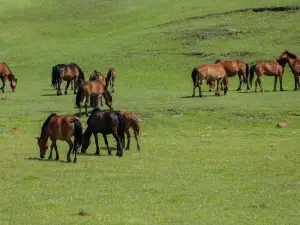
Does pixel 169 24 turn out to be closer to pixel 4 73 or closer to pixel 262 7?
pixel 262 7

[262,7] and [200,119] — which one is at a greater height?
[262,7]

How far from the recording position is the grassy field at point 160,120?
16.8 m

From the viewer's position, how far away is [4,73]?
159 feet

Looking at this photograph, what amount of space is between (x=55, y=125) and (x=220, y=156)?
5.51 m

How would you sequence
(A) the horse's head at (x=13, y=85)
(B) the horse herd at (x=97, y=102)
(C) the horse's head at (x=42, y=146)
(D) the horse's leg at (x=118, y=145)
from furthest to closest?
1. (A) the horse's head at (x=13, y=85)
2. (D) the horse's leg at (x=118, y=145)
3. (C) the horse's head at (x=42, y=146)
4. (B) the horse herd at (x=97, y=102)

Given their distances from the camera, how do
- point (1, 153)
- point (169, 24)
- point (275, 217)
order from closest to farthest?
point (275, 217), point (1, 153), point (169, 24)

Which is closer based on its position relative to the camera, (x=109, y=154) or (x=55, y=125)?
(x=55, y=125)

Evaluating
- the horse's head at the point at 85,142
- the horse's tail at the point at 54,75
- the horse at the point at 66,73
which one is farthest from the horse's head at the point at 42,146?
the horse's tail at the point at 54,75

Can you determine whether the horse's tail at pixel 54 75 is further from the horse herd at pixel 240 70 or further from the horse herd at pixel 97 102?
the horse herd at pixel 240 70

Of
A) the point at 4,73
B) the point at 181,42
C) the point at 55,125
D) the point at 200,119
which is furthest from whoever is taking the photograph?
the point at 181,42

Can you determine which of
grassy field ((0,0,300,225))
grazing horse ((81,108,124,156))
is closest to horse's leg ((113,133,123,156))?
grazing horse ((81,108,124,156))

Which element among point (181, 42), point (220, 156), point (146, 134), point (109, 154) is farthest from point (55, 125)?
point (181, 42)

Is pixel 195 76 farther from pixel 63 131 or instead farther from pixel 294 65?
pixel 63 131

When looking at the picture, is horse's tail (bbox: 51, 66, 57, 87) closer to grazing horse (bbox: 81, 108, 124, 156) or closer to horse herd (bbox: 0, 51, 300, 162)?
horse herd (bbox: 0, 51, 300, 162)
